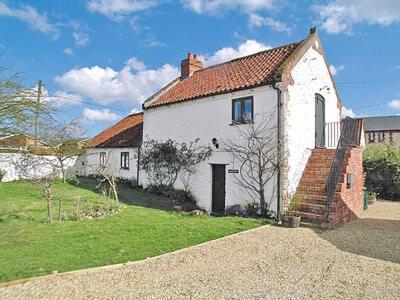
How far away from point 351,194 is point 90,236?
33.3 feet

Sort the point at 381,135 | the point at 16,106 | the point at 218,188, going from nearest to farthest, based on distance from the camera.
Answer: the point at 16,106 < the point at 218,188 < the point at 381,135

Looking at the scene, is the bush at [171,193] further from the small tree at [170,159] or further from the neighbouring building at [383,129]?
the neighbouring building at [383,129]

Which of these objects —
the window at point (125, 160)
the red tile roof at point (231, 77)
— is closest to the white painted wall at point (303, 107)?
the red tile roof at point (231, 77)

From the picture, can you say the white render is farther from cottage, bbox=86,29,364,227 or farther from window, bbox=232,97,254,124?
window, bbox=232,97,254,124

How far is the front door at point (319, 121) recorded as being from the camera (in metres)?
15.6

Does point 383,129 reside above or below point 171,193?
above

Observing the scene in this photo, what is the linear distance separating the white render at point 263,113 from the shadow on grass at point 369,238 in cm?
272

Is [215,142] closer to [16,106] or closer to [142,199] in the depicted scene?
[142,199]

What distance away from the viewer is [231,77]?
16.4 metres

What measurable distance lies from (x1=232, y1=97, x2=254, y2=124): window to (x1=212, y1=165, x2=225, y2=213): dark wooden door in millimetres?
2447

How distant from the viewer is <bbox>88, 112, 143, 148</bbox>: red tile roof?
2297cm

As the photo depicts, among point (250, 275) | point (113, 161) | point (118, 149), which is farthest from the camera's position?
point (113, 161)

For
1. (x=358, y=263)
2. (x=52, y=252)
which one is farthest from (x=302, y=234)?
(x=52, y=252)

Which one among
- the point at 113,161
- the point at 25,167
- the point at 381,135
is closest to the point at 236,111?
the point at 113,161
